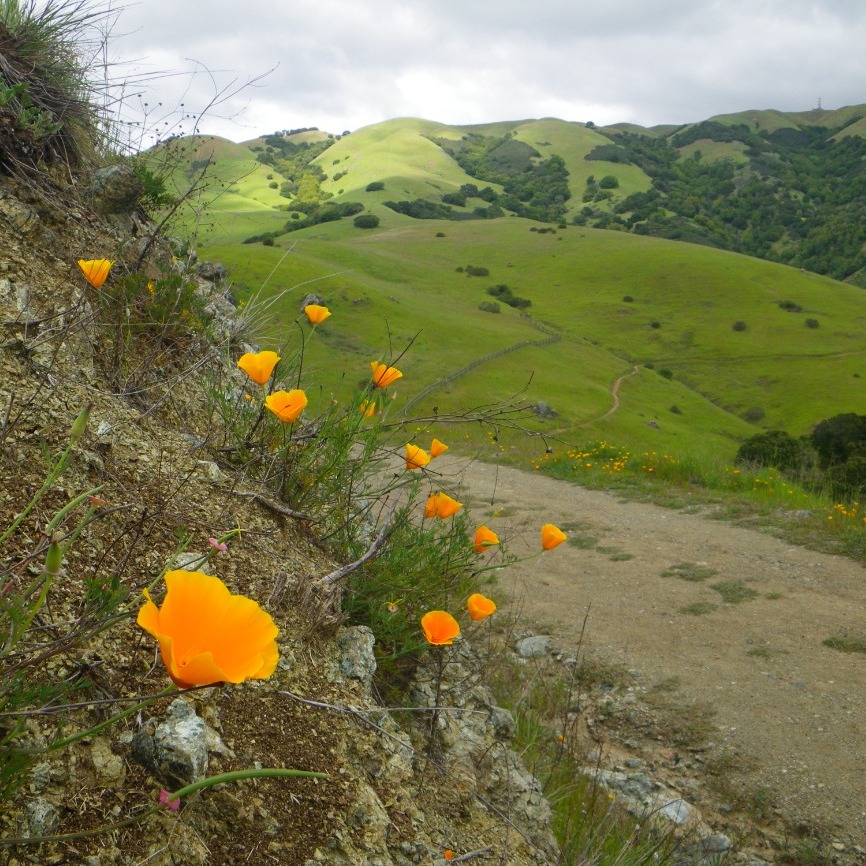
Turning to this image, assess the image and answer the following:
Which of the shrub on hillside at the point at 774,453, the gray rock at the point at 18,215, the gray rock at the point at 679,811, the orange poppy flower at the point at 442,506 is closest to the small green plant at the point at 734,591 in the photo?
the gray rock at the point at 679,811

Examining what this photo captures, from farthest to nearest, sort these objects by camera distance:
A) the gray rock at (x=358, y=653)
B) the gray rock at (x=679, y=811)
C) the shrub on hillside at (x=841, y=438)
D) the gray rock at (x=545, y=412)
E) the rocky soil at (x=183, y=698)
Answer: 1. the gray rock at (x=545, y=412)
2. the shrub on hillside at (x=841, y=438)
3. the gray rock at (x=679, y=811)
4. the gray rock at (x=358, y=653)
5. the rocky soil at (x=183, y=698)

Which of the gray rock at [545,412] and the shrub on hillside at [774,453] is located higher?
the gray rock at [545,412]

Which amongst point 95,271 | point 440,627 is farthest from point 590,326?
point 440,627

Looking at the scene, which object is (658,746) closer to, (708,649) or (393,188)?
(708,649)

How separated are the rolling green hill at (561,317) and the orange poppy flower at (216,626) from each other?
9.66 feet

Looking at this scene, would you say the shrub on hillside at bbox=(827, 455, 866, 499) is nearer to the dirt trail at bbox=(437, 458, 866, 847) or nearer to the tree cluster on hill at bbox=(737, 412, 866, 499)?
the tree cluster on hill at bbox=(737, 412, 866, 499)

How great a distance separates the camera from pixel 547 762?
119 inches

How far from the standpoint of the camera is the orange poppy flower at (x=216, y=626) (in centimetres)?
92

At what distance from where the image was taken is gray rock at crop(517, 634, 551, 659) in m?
5.68

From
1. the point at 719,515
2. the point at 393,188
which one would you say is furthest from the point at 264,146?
the point at 719,515

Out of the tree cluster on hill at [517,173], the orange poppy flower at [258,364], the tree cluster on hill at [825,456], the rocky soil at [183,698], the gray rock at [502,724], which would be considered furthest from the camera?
the tree cluster on hill at [517,173]

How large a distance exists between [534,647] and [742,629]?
1.91 m

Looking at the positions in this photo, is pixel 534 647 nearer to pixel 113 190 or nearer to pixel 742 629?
pixel 742 629

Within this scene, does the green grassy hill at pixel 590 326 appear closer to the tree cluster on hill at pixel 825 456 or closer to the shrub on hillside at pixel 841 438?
the tree cluster on hill at pixel 825 456
